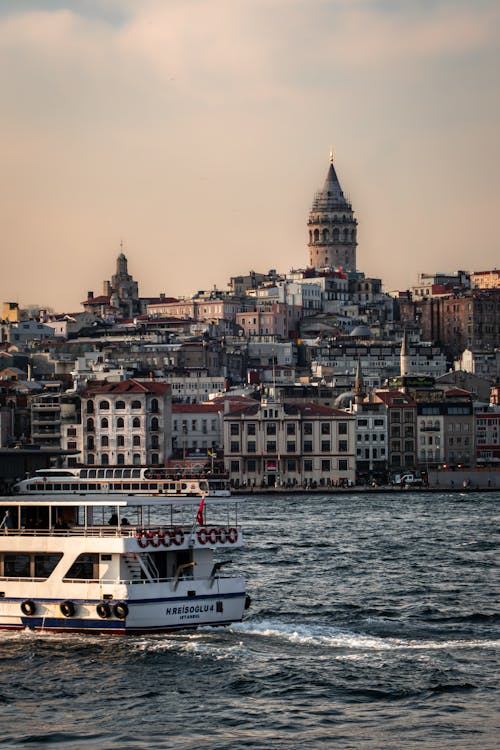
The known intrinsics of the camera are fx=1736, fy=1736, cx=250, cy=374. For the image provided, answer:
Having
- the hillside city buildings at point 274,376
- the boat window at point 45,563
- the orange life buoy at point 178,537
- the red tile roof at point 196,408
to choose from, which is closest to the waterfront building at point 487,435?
the hillside city buildings at point 274,376

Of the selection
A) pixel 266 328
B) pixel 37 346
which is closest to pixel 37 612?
pixel 37 346

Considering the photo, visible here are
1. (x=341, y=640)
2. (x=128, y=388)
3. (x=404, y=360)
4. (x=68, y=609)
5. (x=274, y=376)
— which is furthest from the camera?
(x=404, y=360)

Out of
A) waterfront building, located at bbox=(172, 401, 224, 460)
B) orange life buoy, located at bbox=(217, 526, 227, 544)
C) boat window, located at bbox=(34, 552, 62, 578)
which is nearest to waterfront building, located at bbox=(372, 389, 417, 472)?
waterfront building, located at bbox=(172, 401, 224, 460)

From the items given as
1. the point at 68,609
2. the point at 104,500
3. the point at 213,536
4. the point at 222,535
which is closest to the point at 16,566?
the point at 68,609

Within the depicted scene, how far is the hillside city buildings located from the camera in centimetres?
9906

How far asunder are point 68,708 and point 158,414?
A: 7611cm

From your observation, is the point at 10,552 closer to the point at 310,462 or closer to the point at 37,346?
the point at 310,462

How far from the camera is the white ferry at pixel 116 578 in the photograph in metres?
29.3

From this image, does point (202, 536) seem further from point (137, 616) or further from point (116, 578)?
point (137, 616)

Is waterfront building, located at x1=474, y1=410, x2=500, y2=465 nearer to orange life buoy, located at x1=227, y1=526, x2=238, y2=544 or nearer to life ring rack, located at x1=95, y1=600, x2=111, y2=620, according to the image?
orange life buoy, located at x1=227, y1=526, x2=238, y2=544

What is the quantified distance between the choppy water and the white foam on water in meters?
0.03

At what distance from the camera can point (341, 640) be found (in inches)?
1181

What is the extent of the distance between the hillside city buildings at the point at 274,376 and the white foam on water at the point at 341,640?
3444 cm

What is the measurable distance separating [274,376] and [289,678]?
9264 cm
